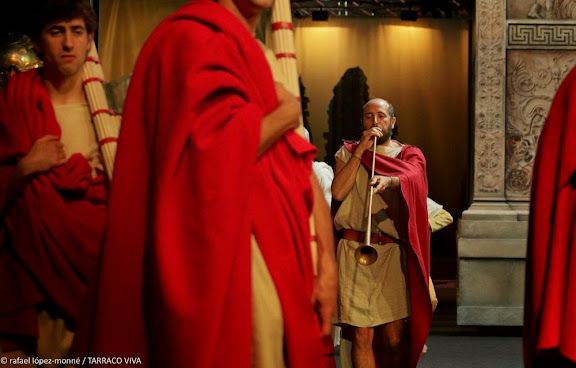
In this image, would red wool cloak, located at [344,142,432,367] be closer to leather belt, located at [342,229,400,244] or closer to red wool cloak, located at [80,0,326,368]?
leather belt, located at [342,229,400,244]

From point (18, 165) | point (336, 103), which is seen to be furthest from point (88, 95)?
point (336, 103)

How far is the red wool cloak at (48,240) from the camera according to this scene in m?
3.67

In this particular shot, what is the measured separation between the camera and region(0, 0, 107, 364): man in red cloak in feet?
12.0

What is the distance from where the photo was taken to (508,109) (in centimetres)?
789

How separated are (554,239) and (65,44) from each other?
1.99m

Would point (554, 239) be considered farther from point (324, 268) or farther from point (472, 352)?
point (472, 352)

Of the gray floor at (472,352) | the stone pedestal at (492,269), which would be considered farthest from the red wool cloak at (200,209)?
the stone pedestal at (492,269)

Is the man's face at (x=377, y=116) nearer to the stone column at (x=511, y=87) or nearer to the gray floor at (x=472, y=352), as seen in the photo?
the gray floor at (x=472, y=352)

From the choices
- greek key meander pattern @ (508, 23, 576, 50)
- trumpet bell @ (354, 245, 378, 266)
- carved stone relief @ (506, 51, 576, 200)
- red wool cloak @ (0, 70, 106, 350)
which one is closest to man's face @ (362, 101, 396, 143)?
trumpet bell @ (354, 245, 378, 266)

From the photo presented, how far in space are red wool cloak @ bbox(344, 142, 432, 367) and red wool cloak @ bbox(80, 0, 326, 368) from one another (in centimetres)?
309

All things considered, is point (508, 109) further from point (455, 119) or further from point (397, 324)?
point (455, 119)

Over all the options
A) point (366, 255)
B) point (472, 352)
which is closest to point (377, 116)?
point (366, 255)

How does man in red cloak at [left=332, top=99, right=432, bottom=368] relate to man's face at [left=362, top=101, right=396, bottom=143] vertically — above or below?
below

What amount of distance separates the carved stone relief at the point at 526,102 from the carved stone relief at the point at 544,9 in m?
0.29
